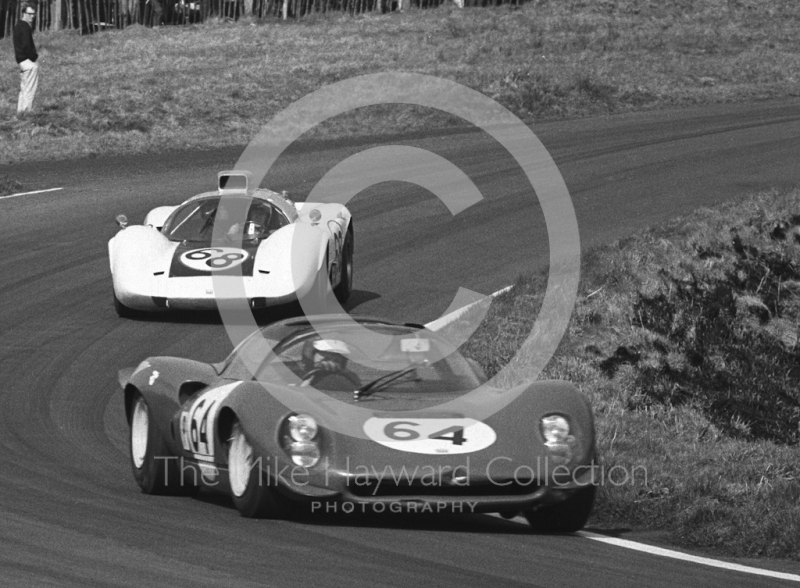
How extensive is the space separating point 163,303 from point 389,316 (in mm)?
1937

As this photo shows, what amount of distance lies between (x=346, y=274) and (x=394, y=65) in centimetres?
1661

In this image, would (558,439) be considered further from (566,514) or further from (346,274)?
(346,274)

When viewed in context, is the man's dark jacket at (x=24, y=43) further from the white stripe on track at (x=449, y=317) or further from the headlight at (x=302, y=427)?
the headlight at (x=302, y=427)

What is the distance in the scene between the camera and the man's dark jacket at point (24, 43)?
71.7ft

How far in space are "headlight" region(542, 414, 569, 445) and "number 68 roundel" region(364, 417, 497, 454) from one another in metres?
0.27

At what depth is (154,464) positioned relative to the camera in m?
6.82

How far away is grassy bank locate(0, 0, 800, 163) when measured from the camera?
2267 cm

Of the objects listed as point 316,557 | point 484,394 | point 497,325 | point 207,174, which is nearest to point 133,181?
point 207,174

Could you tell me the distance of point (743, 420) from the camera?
29.9 feet

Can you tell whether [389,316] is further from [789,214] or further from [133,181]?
[133,181]

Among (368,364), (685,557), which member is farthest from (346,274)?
(685,557)

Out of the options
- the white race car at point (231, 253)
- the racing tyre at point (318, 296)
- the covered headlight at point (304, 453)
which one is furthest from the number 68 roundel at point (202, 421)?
the racing tyre at point (318, 296)

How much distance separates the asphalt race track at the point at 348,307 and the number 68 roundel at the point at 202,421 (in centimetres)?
28

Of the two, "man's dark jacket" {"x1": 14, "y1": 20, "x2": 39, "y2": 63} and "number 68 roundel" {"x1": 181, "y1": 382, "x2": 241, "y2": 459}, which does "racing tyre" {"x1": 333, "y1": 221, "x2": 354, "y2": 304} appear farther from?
"man's dark jacket" {"x1": 14, "y1": 20, "x2": 39, "y2": 63}
